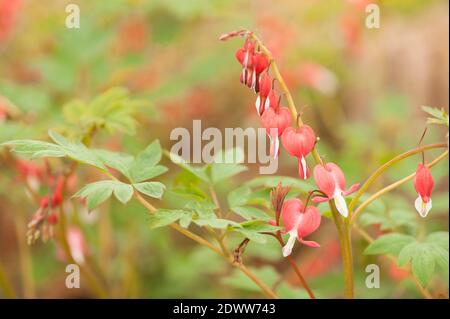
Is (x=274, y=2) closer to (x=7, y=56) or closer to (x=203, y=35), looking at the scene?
(x=203, y=35)

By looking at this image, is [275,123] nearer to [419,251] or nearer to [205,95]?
[419,251]

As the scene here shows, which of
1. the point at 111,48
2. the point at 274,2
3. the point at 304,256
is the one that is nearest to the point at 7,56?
the point at 111,48

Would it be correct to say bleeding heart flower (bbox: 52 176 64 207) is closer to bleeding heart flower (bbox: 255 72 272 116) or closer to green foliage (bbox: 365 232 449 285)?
bleeding heart flower (bbox: 255 72 272 116)

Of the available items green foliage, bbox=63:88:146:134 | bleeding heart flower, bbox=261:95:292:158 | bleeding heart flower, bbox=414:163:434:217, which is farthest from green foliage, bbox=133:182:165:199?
bleeding heart flower, bbox=414:163:434:217

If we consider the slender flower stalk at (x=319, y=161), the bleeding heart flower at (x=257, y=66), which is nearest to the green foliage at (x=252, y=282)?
the slender flower stalk at (x=319, y=161)

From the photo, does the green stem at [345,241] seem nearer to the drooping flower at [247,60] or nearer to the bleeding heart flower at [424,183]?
the bleeding heart flower at [424,183]

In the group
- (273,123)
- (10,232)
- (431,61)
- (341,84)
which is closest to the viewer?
(273,123)
